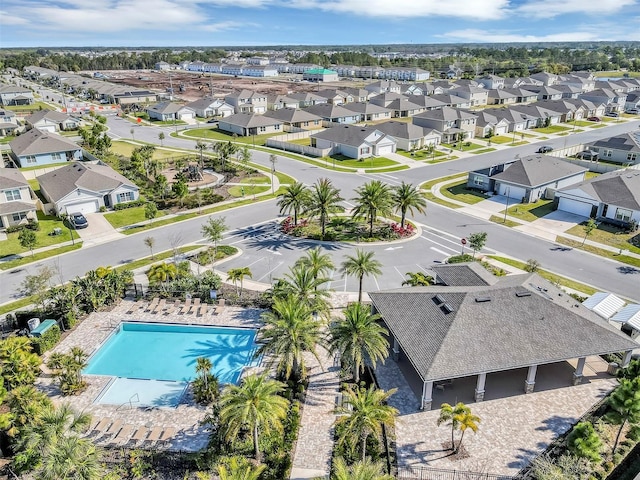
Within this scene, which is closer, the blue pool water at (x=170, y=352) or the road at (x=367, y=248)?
the blue pool water at (x=170, y=352)

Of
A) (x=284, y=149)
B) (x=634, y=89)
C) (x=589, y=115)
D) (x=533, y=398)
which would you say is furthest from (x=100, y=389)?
(x=634, y=89)

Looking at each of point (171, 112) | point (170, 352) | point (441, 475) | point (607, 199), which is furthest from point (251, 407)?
point (171, 112)

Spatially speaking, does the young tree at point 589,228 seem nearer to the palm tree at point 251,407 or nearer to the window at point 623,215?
the window at point 623,215

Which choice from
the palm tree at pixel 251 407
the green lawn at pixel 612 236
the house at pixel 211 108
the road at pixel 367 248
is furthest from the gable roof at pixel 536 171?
the house at pixel 211 108

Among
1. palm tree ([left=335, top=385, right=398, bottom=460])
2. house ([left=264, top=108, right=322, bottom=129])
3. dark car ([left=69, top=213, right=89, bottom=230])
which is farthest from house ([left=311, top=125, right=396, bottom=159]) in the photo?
palm tree ([left=335, top=385, right=398, bottom=460])

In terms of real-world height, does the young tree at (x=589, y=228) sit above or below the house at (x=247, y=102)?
below

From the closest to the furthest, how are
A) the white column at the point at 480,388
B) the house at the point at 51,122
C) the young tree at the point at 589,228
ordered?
1. the white column at the point at 480,388
2. the young tree at the point at 589,228
3. the house at the point at 51,122

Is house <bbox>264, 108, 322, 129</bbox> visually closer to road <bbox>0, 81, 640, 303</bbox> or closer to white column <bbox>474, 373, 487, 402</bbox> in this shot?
road <bbox>0, 81, 640, 303</bbox>
